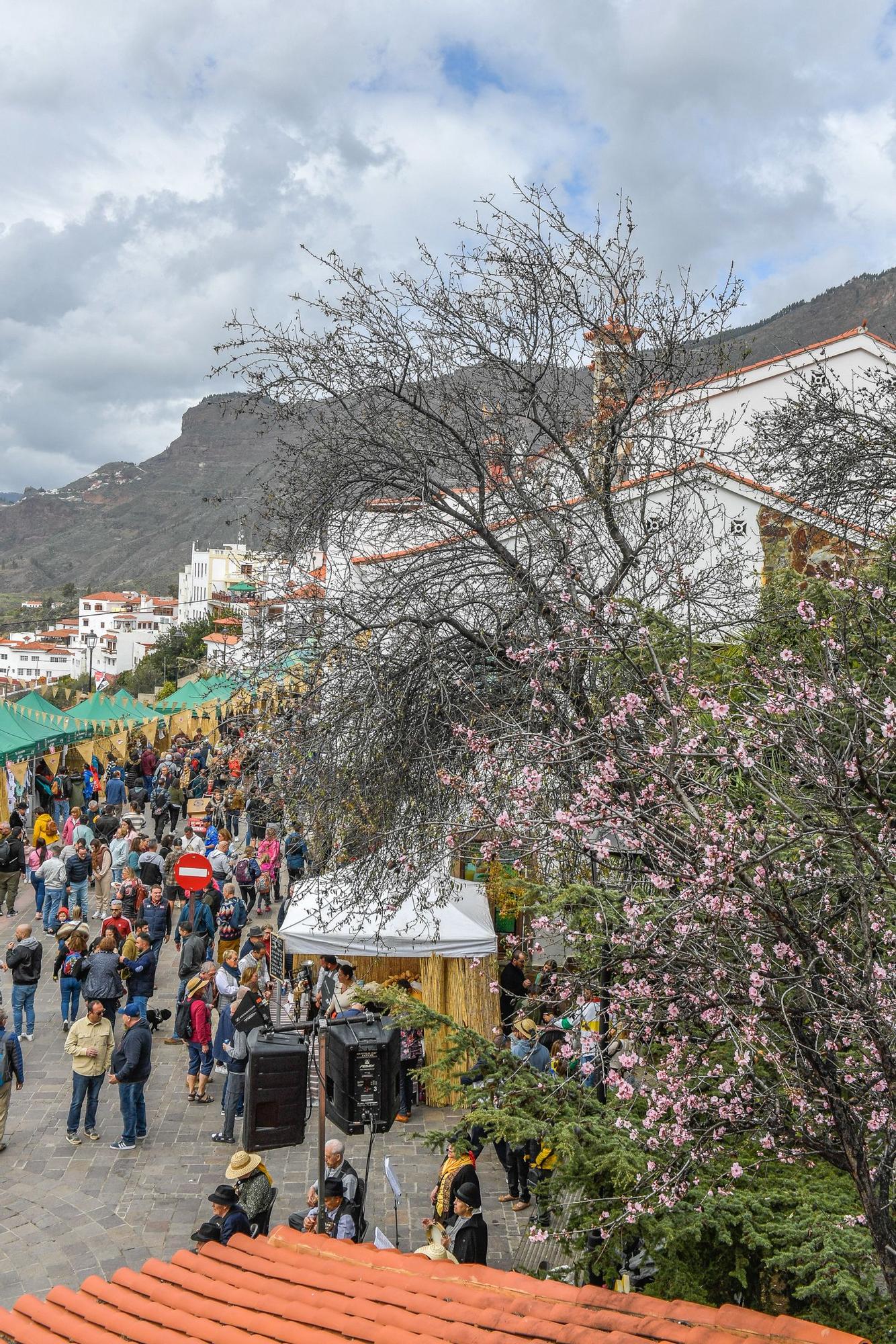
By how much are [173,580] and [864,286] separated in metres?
113

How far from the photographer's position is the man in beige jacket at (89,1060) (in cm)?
867

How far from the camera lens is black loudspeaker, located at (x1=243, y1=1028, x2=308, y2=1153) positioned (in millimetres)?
5812

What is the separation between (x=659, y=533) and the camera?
9844mm

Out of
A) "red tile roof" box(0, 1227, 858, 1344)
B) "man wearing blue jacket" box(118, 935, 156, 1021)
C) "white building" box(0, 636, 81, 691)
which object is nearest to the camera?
"red tile roof" box(0, 1227, 858, 1344)

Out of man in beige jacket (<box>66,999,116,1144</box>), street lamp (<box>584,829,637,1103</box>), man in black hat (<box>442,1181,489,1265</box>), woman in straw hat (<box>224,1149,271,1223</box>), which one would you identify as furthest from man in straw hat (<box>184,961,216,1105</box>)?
street lamp (<box>584,829,637,1103</box>)

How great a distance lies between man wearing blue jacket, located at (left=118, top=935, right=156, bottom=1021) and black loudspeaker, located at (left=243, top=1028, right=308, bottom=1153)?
14.5 ft

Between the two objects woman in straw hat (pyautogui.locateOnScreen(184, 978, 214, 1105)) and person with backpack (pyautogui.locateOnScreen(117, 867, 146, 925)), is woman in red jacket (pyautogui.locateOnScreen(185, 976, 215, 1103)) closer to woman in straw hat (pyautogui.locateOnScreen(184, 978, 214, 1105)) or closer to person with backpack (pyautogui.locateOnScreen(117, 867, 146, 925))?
woman in straw hat (pyautogui.locateOnScreen(184, 978, 214, 1105))

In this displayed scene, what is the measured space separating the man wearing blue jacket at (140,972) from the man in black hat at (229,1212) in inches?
144

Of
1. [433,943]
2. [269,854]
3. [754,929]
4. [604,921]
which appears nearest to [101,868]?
[269,854]

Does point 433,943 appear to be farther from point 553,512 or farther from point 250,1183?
point 553,512

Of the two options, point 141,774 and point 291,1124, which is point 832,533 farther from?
point 141,774

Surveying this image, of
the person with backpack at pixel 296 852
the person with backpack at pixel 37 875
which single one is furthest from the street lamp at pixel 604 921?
the person with backpack at pixel 37 875

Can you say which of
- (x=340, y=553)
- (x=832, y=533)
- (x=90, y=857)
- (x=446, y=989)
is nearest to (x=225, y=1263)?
(x=446, y=989)

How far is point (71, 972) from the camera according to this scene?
407 inches
